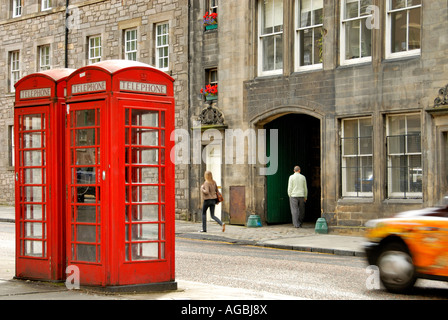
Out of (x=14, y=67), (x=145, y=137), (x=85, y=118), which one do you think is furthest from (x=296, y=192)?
(x=14, y=67)

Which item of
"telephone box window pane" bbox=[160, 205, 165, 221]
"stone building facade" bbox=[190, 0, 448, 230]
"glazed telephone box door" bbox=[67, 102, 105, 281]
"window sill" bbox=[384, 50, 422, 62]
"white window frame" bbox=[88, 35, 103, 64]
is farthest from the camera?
"white window frame" bbox=[88, 35, 103, 64]

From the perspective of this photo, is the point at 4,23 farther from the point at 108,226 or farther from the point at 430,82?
the point at 108,226

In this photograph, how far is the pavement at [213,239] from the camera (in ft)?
28.9

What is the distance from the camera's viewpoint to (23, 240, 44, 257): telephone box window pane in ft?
32.6

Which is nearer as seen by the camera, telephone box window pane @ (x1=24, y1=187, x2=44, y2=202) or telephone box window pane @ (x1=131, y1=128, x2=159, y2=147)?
telephone box window pane @ (x1=131, y1=128, x2=159, y2=147)

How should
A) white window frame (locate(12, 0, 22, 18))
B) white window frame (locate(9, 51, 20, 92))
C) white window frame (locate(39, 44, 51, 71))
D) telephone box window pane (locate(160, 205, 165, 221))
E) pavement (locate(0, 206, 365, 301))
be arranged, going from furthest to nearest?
white window frame (locate(12, 0, 22, 18)) → white window frame (locate(9, 51, 20, 92)) → white window frame (locate(39, 44, 51, 71)) → telephone box window pane (locate(160, 205, 165, 221)) → pavement (locate(0, 206, 365, 301))

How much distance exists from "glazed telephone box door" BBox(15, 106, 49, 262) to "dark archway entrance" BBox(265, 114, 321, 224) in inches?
523

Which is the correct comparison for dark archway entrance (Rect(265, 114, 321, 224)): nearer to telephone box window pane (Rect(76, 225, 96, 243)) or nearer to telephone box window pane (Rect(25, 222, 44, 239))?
telephone box window pane (Rect(25, 222, 44, 239))

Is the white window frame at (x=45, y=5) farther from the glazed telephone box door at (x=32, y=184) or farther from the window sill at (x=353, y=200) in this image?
the glazed telephone box door at (x=32, y=184)

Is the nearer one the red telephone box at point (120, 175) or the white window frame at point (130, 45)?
the red telephone box at point (120, 175)

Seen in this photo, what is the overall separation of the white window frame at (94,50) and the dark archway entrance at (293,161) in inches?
355

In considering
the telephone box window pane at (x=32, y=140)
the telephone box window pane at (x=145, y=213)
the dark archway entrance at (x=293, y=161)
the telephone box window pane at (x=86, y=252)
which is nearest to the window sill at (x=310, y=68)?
the dark archway entrance at (x=293, y=161)

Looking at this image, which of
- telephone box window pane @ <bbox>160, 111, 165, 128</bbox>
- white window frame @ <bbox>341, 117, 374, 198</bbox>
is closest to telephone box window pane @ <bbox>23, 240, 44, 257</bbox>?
telephone box window pane @ <bbox>160, 111, 165, 128</bbox>
